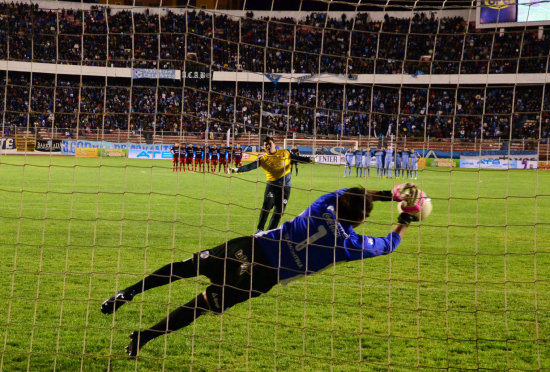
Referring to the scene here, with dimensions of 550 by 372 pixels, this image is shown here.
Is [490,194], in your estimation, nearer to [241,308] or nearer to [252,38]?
[241,308]

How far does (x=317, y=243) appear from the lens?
3.96m

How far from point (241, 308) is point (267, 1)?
3544cm

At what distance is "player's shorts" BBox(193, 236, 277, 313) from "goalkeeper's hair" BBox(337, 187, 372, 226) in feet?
2.19

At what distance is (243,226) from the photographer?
11.0 meters

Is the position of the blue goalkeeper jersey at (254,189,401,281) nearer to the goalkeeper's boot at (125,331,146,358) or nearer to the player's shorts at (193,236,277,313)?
the player's shorts at (193,236,277,313)

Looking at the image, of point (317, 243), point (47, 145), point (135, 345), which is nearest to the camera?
point (317, 243)

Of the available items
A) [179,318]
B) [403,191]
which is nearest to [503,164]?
[403,191]

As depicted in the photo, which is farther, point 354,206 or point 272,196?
point 272,196

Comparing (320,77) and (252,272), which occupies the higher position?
(320,77)

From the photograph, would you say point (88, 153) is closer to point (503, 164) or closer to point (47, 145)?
point (47, 145)

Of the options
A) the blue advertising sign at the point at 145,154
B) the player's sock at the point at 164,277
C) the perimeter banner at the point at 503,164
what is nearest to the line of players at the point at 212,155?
the player's sock at the point at 164,277

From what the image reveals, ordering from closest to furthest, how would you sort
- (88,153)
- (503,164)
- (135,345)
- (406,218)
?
(406,218) < (135,345) < (503,164) < (88,153)

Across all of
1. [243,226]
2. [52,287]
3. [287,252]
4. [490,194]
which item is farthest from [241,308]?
[490,194]

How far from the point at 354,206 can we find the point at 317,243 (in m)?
0.38
